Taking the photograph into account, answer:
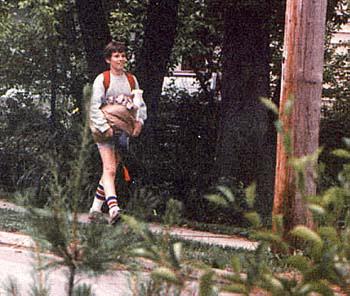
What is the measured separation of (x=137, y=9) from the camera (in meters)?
21.7

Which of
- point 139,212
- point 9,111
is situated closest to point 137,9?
point 9,111

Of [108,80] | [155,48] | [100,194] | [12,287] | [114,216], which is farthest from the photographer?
[155,48]

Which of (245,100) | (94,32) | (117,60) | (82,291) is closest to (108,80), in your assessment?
(117,60)

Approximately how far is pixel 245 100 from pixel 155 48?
213 centimetres

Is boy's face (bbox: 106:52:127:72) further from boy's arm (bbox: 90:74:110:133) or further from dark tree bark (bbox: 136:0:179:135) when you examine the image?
dark tree bark (bbox: 136:0:179:135)

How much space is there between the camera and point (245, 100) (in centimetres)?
1728

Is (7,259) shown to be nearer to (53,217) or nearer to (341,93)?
(53,217)


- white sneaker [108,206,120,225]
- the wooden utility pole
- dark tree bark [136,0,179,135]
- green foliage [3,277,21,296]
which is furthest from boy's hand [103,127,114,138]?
green foliage [3,277,21,296]

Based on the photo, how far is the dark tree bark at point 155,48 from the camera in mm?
18516

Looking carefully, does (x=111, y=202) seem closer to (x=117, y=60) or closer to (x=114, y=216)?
(x=117, y=60)

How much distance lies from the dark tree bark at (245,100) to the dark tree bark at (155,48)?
1396 mm

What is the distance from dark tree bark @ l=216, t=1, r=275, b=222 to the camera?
17.1 meters

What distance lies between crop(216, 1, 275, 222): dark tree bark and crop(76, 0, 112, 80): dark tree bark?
2.00m

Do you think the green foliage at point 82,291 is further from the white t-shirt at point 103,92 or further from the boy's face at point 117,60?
the boy's face at point 117,60
